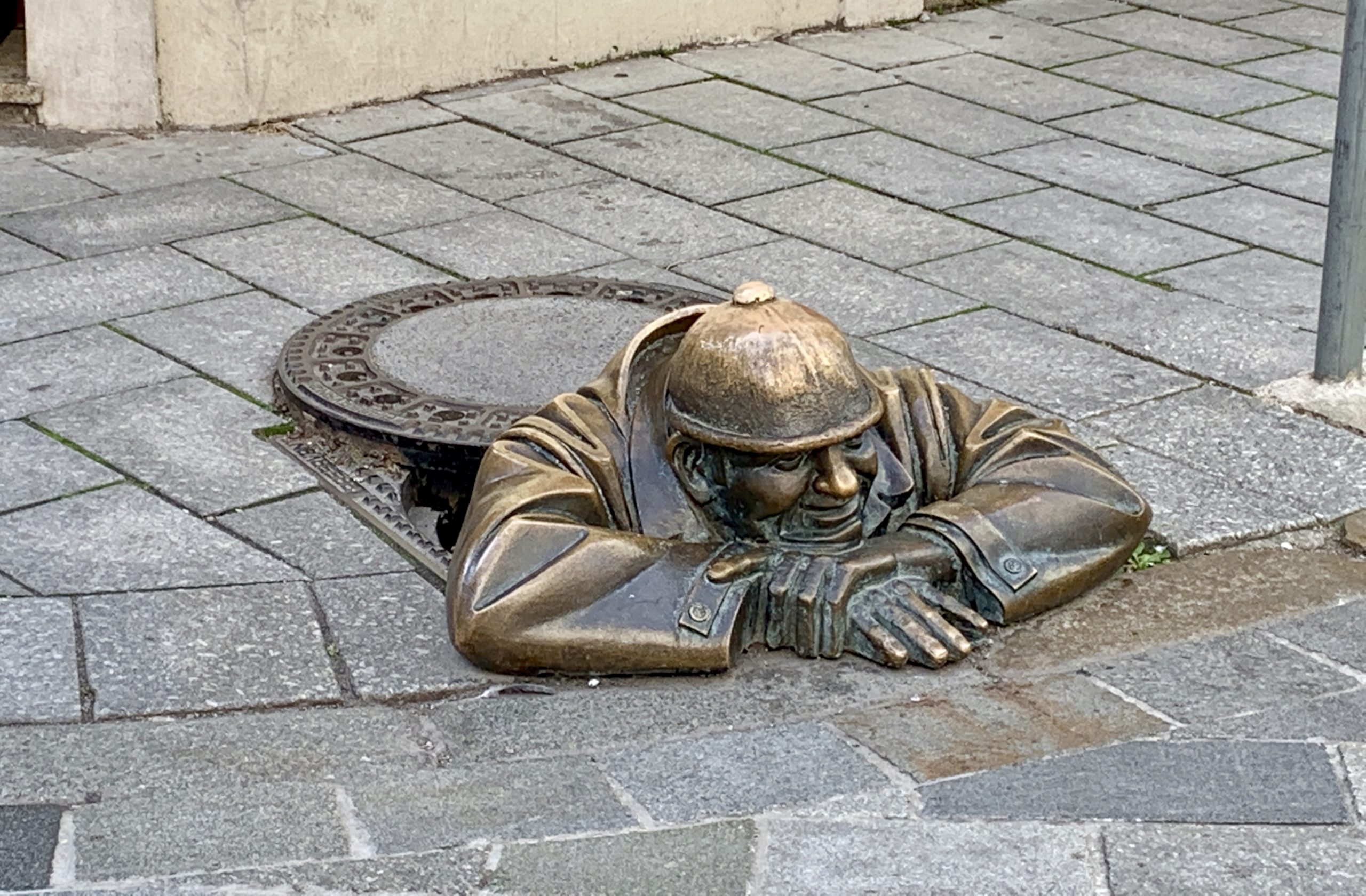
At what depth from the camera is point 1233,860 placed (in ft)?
10.6

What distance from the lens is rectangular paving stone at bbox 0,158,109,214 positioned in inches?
255

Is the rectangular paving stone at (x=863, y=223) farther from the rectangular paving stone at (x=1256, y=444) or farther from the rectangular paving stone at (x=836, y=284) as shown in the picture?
the rectangular paving stone at (x=1256, y=444)

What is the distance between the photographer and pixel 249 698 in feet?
12.2

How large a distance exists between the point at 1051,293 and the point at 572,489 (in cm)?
244

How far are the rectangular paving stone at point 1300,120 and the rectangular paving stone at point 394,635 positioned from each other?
174 inches

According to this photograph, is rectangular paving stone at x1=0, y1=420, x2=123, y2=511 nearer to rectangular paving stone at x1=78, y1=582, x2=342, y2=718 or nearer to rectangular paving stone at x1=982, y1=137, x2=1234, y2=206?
rectangular paving stone at x1=78, y1=582, x2=342, y2=718

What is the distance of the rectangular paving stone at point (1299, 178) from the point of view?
22.1ft

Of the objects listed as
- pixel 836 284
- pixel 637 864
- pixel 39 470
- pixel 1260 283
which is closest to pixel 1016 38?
pixel 1260 283

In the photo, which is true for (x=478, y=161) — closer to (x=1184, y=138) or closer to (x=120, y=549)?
(x=1184, y=138)

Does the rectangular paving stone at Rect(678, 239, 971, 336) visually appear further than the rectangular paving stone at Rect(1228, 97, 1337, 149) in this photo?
No

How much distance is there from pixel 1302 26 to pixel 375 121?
420cm

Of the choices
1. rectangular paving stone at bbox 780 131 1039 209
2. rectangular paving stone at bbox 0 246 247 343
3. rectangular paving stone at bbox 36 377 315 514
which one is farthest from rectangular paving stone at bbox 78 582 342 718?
rectangular paving stone at bbox 780 131 1039 209

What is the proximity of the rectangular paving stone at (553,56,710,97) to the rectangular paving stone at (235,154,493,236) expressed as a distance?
1225 millimetres

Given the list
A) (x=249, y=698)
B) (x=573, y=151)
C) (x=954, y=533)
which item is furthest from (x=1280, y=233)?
(x=249, y=698)
